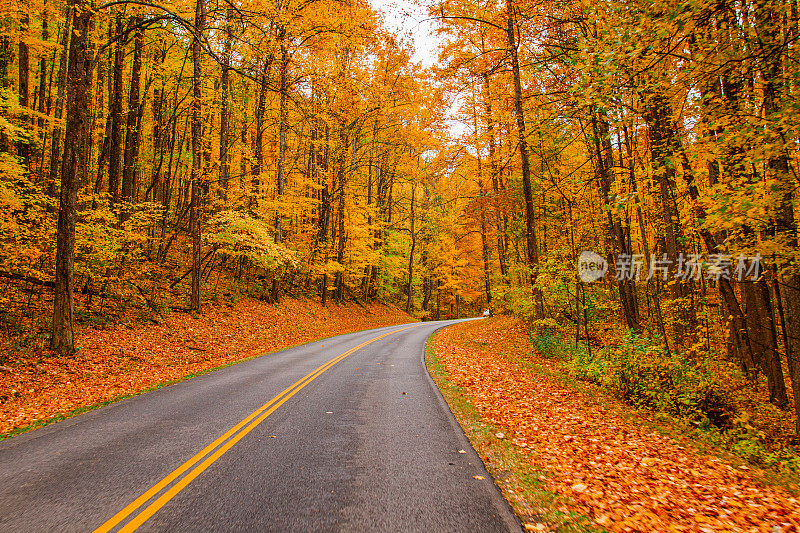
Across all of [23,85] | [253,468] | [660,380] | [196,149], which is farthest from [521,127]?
[23,85]

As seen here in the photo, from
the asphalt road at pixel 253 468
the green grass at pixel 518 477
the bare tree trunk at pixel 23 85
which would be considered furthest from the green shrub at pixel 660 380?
the bare tree trunk at pixel 23 85

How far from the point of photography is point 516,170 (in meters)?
17.4

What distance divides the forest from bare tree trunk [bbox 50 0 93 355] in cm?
5

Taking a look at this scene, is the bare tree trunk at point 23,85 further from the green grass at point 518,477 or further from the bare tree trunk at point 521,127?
the green grass at point 518,477

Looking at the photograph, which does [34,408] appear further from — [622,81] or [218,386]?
[622,81]

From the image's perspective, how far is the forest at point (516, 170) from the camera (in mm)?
5363

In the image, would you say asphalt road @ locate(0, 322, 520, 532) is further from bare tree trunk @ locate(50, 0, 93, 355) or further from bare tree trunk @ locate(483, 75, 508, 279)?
bare tree trunk @ locate(483, 75, 508, 279)

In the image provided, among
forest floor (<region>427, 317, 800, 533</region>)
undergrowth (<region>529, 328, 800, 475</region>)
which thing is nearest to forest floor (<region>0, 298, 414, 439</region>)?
forest floor (<region>427, 317, 800, 533</region>)

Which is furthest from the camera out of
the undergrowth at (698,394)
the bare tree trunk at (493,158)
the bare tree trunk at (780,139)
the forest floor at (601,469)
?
the bare tree trunk at (493,158)

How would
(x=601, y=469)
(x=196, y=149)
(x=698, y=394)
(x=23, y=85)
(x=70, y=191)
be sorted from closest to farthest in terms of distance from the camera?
(x=601, y=469) → (x=698, y=394) → (x=70, y=191) → (x=196, y=149) → (x=23, y=85)

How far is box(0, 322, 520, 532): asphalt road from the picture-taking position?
312 cm

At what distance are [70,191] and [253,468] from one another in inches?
405

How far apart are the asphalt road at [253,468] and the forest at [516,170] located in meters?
4.98

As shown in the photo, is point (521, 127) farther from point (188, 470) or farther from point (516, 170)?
point (188, 470)
